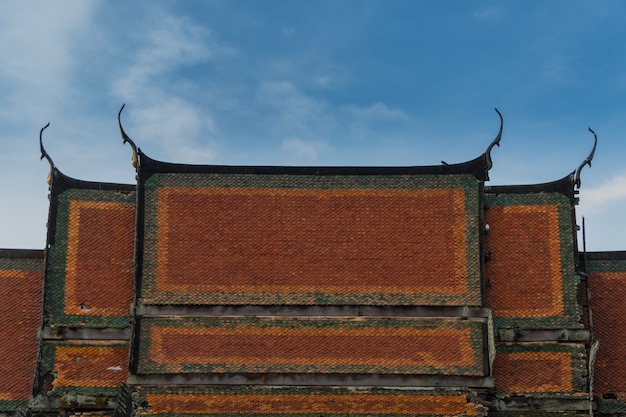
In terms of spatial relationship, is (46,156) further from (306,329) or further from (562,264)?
(562,264)

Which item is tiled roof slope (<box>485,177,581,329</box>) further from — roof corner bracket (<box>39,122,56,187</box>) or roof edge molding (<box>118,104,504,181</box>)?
roof corner bracket (<box>39,122,56,187</box>)

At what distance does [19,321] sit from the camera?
21.8 metres

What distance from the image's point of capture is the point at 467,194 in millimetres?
21594

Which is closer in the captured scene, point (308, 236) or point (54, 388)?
point (54, 388)

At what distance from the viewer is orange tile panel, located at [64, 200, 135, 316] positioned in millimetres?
21250

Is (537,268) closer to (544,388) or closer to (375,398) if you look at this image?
(544,388)

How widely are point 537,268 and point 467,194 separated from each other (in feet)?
9.98

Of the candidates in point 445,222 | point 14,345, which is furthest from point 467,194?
point 14,345

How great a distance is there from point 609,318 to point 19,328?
17.8 meters

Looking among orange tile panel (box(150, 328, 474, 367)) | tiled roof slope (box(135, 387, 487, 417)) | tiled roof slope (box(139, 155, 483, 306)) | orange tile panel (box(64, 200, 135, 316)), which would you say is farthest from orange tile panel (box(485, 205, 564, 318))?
orange tile panel (box(64, 200, 135, 316))

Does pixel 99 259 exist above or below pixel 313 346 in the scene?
above

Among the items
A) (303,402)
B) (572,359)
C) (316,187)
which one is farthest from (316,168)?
(572,359)

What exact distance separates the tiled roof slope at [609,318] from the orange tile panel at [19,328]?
16.7 m

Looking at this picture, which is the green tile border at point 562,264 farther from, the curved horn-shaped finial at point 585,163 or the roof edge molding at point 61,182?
the roof edge molding at point 61,182
